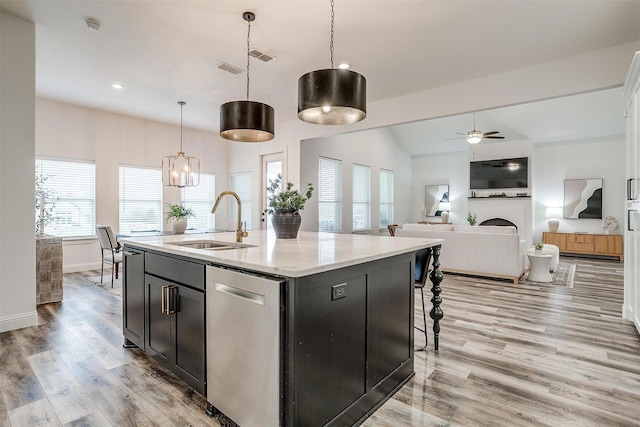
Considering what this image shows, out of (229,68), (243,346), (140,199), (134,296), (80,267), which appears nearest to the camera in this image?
(243,346)

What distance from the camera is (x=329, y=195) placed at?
7.48m

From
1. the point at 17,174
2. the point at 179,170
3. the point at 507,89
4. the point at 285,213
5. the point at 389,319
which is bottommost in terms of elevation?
the point at 389,319

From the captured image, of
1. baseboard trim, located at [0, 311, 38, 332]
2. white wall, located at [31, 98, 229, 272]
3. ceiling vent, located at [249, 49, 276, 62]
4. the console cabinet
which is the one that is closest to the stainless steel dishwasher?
baseboard trim, located at [0, 311, 38, 332]

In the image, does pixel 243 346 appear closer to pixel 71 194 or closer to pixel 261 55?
pixel 261 55

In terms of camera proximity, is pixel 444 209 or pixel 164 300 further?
pixel 444 209

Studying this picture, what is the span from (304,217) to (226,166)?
8.80ft

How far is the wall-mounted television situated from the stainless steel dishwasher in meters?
8.69

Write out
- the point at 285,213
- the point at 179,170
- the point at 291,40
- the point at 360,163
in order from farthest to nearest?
the point at 360,163
the point at 179,170
the point at 291,40
the point at 285,213

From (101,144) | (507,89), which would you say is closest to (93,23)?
(101,144)

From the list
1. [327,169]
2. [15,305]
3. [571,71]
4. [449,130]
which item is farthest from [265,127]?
[449,130]

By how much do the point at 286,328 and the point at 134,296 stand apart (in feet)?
5.59

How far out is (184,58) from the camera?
3824 millimetres

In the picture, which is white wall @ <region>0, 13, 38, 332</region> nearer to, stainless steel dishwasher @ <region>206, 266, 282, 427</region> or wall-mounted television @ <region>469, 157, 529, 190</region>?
stainless steel dishwasher @ <region>206, 266, 282, 427</region>

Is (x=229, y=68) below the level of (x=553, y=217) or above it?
above
